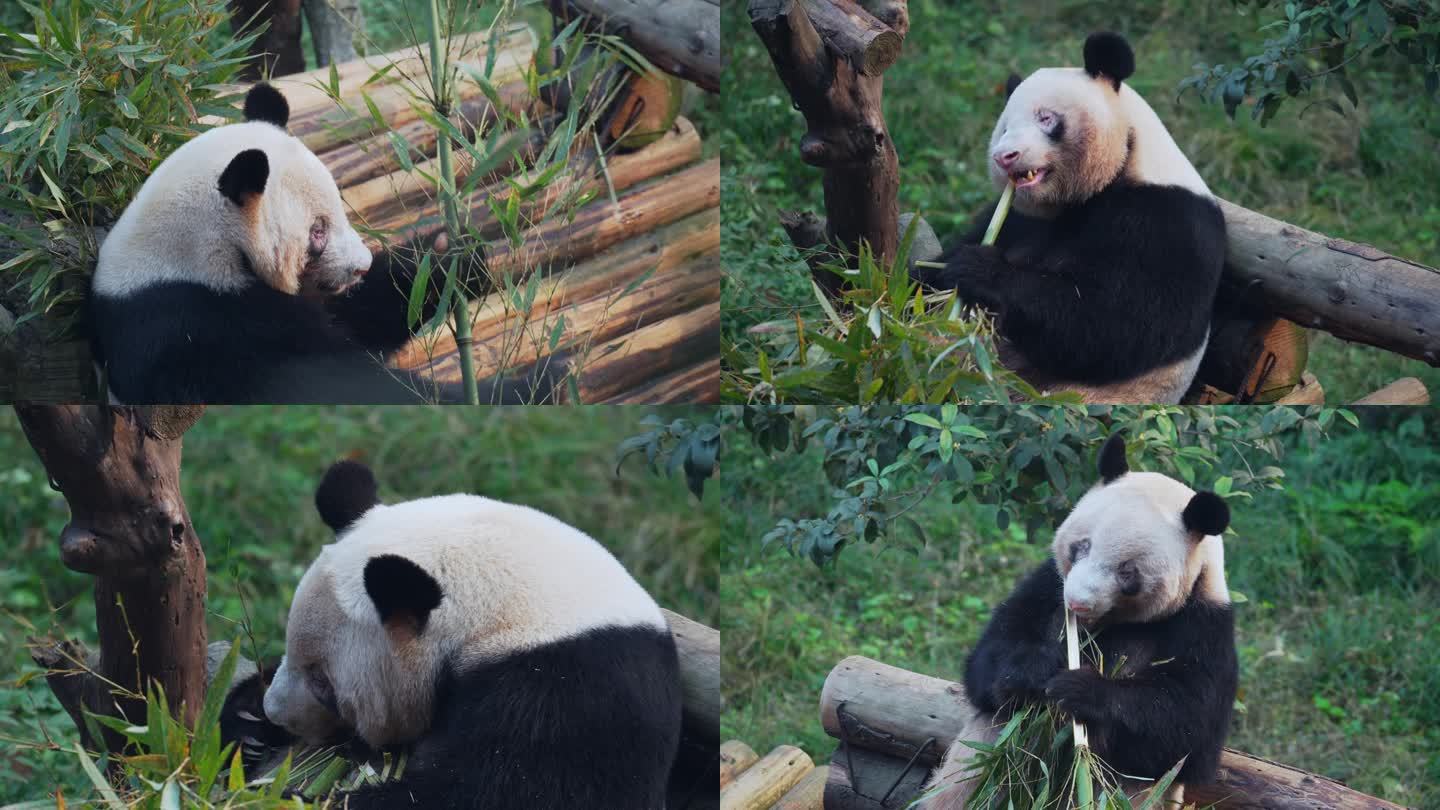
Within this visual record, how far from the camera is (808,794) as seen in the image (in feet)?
11.3

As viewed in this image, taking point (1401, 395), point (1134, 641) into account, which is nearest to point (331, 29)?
point (1134, 641)

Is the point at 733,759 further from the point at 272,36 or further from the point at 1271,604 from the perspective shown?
the point at 272,36

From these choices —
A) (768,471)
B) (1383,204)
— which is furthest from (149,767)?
(1383,204)

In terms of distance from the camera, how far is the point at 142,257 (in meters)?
2.72

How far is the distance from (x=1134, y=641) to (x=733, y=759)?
3.55 feet

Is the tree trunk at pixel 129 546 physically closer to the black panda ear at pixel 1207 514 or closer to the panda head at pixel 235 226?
the panda head at pixel 235 226

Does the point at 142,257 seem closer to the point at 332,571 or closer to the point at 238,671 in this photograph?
the point at 332,571

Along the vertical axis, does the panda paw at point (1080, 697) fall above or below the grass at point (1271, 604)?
above

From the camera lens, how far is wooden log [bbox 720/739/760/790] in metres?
3.43

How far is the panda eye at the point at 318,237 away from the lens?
9.13ft

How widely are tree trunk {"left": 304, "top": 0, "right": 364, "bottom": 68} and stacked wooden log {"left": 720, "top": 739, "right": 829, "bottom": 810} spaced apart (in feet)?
6.38

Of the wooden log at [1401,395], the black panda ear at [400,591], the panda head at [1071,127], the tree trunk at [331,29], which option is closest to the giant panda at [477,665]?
the black panda ear at [400,591]

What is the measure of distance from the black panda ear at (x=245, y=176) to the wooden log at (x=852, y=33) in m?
1.14

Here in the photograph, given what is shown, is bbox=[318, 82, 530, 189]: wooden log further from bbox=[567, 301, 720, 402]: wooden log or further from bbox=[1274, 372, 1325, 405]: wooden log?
bbox=[1274, 372, 1325, 405]: wooden log
